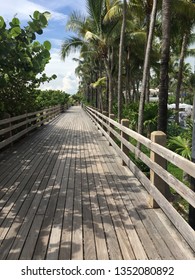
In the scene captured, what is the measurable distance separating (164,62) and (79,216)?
4676 mm

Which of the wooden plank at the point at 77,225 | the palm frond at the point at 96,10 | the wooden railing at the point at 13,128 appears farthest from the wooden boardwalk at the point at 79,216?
the palm frond at the point at 96,10

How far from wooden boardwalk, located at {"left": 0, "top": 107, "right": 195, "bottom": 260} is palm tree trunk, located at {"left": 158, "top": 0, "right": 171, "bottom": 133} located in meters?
1.56

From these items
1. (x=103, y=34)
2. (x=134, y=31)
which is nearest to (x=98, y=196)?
(x=103, y=34)

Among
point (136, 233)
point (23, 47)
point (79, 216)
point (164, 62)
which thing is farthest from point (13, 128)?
point (136, 233)

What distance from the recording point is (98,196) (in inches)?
210

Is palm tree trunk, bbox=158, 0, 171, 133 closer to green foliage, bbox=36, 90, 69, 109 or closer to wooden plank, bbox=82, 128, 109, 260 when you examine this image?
wooden plank, bbox=82, 128, 109, 260

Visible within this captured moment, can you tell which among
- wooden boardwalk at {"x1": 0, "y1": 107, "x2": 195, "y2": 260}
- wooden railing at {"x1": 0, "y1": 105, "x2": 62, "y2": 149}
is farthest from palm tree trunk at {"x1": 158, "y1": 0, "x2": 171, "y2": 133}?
wooden railing at {"x1": 0, "y1": 105, "x2": 62, "y2": 149}

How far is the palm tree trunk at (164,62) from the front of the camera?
23.9 ft

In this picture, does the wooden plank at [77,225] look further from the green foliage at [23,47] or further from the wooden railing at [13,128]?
the wooden railing at [13,128]

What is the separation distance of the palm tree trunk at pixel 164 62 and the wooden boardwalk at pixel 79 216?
1.56 m

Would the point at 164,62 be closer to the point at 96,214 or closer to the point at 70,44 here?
the point at 96,214

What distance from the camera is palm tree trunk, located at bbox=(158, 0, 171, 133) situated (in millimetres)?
7270
